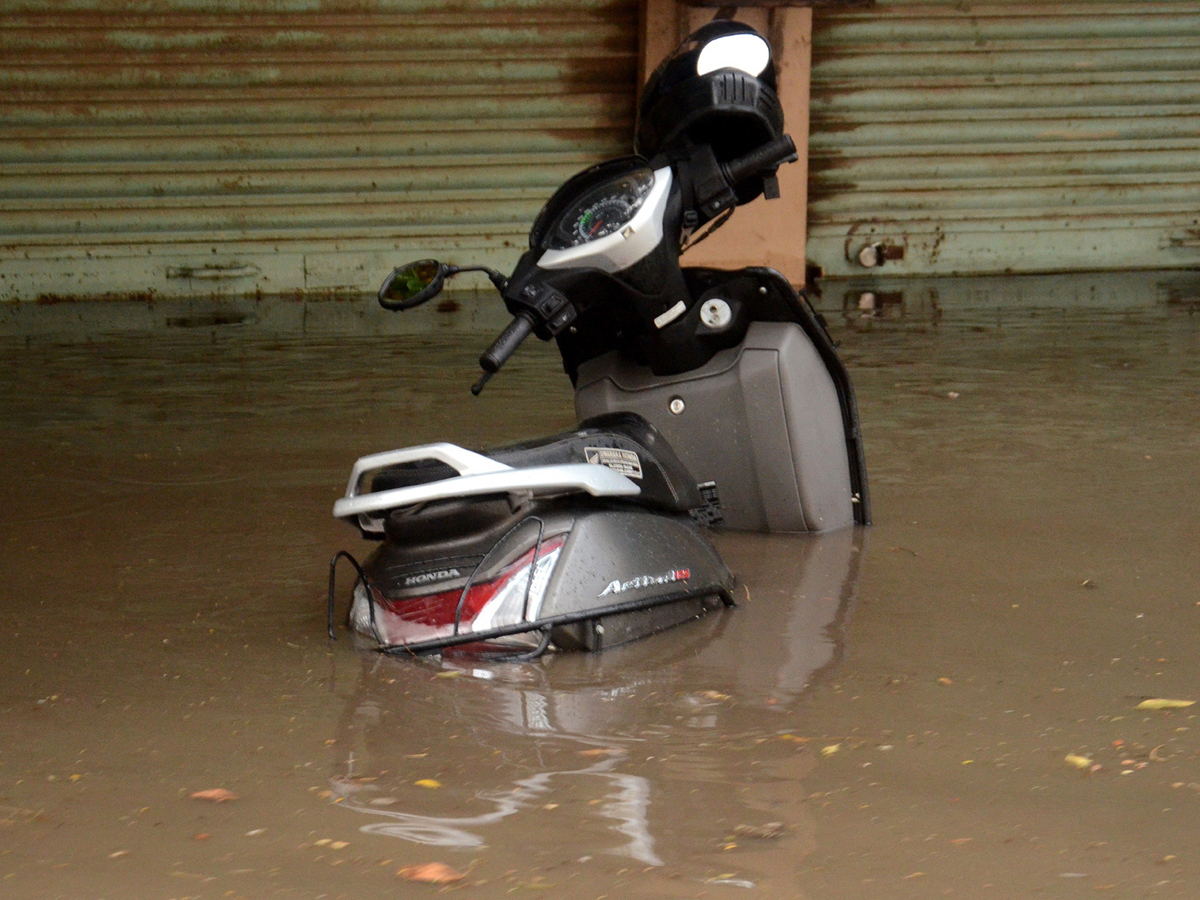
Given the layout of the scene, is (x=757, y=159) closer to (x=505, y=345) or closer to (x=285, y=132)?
(x=505, y=345)

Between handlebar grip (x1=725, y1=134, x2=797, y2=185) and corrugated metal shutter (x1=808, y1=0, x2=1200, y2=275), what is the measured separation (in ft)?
18.1

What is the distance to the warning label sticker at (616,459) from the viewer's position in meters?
2.79

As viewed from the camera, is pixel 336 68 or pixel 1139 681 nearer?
pixel 1139 681

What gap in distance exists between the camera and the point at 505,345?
9.02ft

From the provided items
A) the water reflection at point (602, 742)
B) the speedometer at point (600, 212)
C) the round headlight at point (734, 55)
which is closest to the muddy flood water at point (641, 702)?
the water reflection at point (602, 742)

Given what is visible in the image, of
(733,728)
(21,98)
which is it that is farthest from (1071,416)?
(21,98)

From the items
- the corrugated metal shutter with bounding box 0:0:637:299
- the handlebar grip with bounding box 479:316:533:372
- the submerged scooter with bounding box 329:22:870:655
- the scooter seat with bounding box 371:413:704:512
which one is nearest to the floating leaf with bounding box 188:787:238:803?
the submerged scooter with bounding box 329:22:870:655

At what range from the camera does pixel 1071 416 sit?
16.3 feet

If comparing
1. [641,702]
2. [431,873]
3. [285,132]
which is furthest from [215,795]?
[285,132]

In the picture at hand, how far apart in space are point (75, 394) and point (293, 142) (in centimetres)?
296

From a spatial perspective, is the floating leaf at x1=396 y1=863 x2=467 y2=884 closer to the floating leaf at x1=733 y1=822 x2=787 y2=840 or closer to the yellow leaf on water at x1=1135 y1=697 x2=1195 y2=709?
the floating leaf at x1=733 y1=822 x2=787 y2=840

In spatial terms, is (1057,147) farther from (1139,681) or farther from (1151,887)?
(1151,887)

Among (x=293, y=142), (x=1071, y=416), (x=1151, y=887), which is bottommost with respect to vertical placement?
(x=1151, y=887)

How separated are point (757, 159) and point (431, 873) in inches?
77.5
